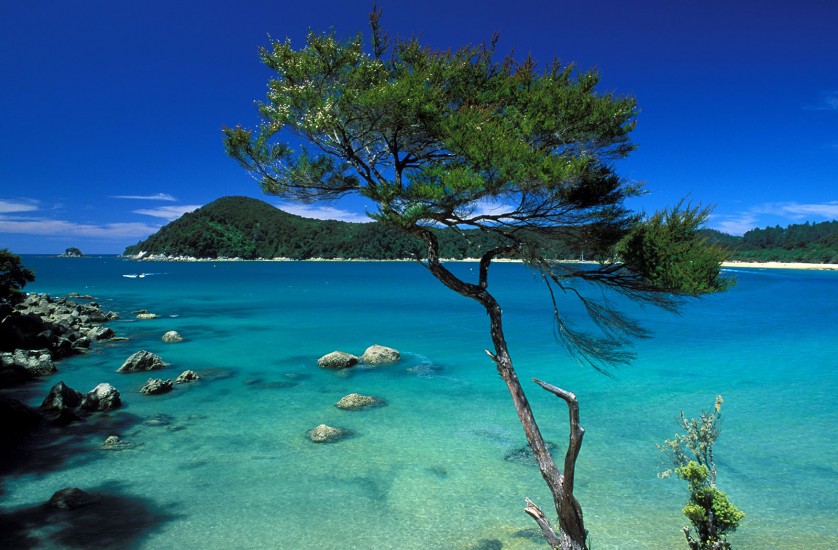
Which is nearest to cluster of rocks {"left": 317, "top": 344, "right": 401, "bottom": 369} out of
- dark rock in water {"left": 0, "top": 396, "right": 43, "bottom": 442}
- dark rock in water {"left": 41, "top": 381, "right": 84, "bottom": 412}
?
dark rock in water {"left": 41, "top": 381, "right": 84, "bottom": 412}

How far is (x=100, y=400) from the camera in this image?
1659 cm

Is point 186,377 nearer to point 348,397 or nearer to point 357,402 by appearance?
point 348,397

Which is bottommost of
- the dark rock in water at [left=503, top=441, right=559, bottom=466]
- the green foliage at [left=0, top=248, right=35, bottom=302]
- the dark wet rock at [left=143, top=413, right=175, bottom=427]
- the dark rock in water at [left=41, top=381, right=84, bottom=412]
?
the dark rock in water at [left=503, top=441, right=559, bottom=466]

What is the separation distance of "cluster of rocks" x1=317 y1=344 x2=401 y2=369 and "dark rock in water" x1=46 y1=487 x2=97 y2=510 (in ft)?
47.0

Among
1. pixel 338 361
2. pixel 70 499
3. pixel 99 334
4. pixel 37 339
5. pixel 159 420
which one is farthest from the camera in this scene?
pixel 99 334

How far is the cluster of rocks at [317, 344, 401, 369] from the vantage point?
2455 centimetres

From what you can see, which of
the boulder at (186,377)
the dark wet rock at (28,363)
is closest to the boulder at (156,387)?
the boulder at (186,377)

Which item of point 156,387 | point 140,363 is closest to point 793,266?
point 140,363

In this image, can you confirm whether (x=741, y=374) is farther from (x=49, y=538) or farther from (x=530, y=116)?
(x=49, y=538)

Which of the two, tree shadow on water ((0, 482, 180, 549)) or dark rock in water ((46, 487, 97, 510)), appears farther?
dark rock in water ((46, 487, 97, 510))

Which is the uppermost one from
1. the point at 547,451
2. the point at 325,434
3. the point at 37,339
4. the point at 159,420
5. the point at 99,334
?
the point at 547,451

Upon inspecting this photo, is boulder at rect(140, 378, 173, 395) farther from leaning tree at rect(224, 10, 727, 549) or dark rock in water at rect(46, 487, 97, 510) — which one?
leaning tree at rect(224, 10, 727, 549)

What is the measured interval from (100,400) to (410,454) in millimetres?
11400

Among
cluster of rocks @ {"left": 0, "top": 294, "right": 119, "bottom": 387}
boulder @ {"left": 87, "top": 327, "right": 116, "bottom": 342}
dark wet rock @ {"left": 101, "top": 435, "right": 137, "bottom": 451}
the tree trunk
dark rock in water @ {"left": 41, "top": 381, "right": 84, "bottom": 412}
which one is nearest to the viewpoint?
the tree trunk
